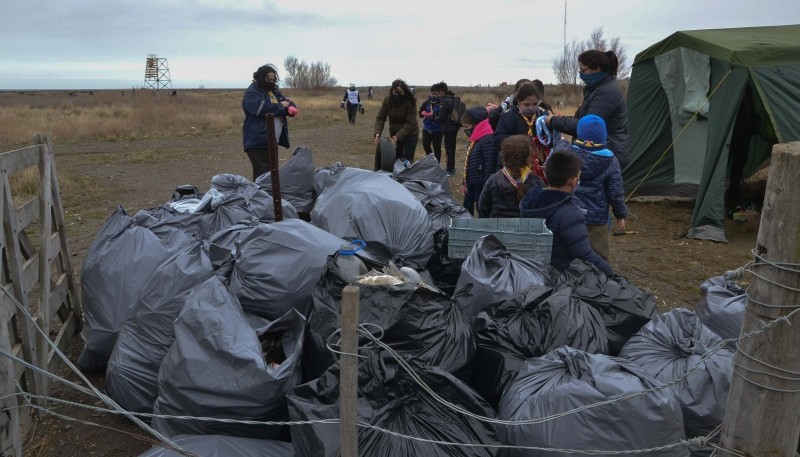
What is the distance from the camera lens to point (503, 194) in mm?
4016

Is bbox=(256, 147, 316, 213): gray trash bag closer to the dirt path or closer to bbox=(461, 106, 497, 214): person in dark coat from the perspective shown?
bbox=(461, 106, 497, 214): person in dark coat

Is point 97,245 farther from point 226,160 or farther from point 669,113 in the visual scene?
point 226,160

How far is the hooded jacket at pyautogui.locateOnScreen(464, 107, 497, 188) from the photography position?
18.0 feet

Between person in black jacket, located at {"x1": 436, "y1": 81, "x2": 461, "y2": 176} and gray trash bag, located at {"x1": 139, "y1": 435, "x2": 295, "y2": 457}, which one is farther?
person in black jacket, located at {"x1": 436, "y1": 81, "x2": 461, "y2": 176}

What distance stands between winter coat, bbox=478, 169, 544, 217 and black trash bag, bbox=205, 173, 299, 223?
145 centimetres

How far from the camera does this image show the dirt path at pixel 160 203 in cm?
293

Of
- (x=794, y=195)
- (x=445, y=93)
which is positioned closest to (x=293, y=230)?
(x=794, y=195)

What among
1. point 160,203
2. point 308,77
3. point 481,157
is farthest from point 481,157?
point 308,77

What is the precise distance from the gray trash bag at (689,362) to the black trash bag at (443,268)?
1.11 meters

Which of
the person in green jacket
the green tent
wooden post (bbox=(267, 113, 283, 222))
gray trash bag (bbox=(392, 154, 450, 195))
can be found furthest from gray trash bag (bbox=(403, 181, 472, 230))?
the green tent

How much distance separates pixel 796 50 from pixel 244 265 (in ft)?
19.2

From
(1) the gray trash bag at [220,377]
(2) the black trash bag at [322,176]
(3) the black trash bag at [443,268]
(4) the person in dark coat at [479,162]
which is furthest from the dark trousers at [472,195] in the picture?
(1) the gray trash bag at [220,377]

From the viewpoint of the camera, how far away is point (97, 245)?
367 cm

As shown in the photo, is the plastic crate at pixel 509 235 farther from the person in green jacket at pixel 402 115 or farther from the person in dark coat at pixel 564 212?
the person in green jacket at pixel 402 115
